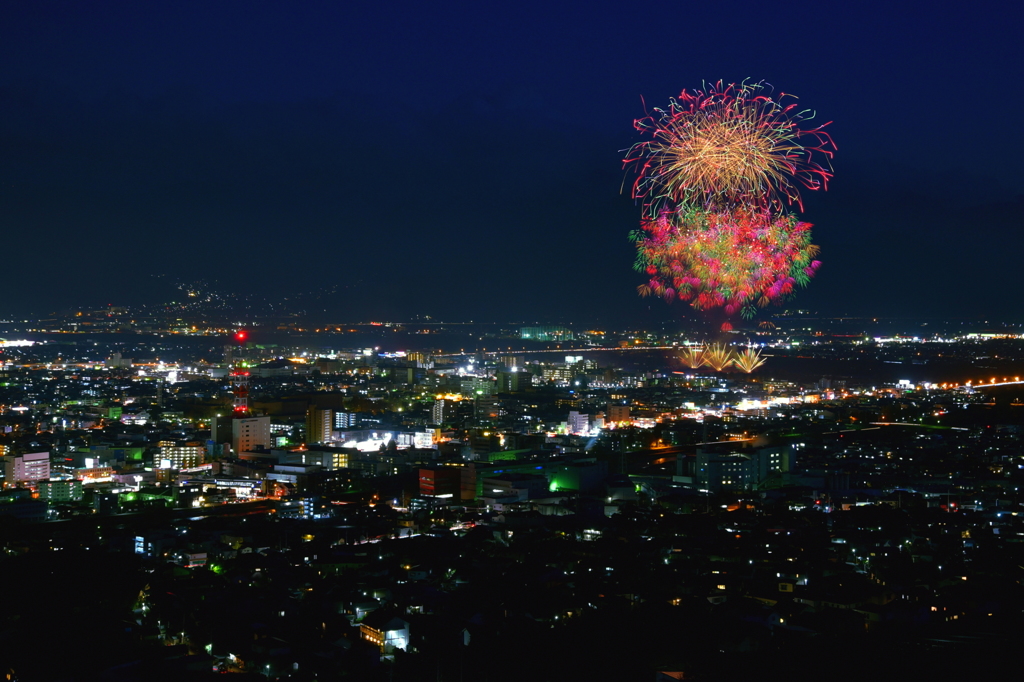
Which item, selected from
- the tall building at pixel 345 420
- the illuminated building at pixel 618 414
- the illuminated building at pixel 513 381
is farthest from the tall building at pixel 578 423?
the illuminated building at pixel 513 381

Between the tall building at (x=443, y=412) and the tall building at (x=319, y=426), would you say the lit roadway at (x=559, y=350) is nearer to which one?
the tall building at (x=443, y=412)

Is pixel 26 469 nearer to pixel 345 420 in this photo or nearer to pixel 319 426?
pixel 319 426

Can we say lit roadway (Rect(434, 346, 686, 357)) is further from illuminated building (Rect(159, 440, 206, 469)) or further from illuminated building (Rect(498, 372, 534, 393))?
illuminated building (Rect(159, 440, 206, 469))

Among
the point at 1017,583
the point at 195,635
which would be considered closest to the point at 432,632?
the point at 195,635

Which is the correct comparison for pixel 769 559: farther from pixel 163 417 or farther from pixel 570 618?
pixel 163 417

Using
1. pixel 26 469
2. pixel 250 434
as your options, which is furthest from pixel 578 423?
pixel 26 469
